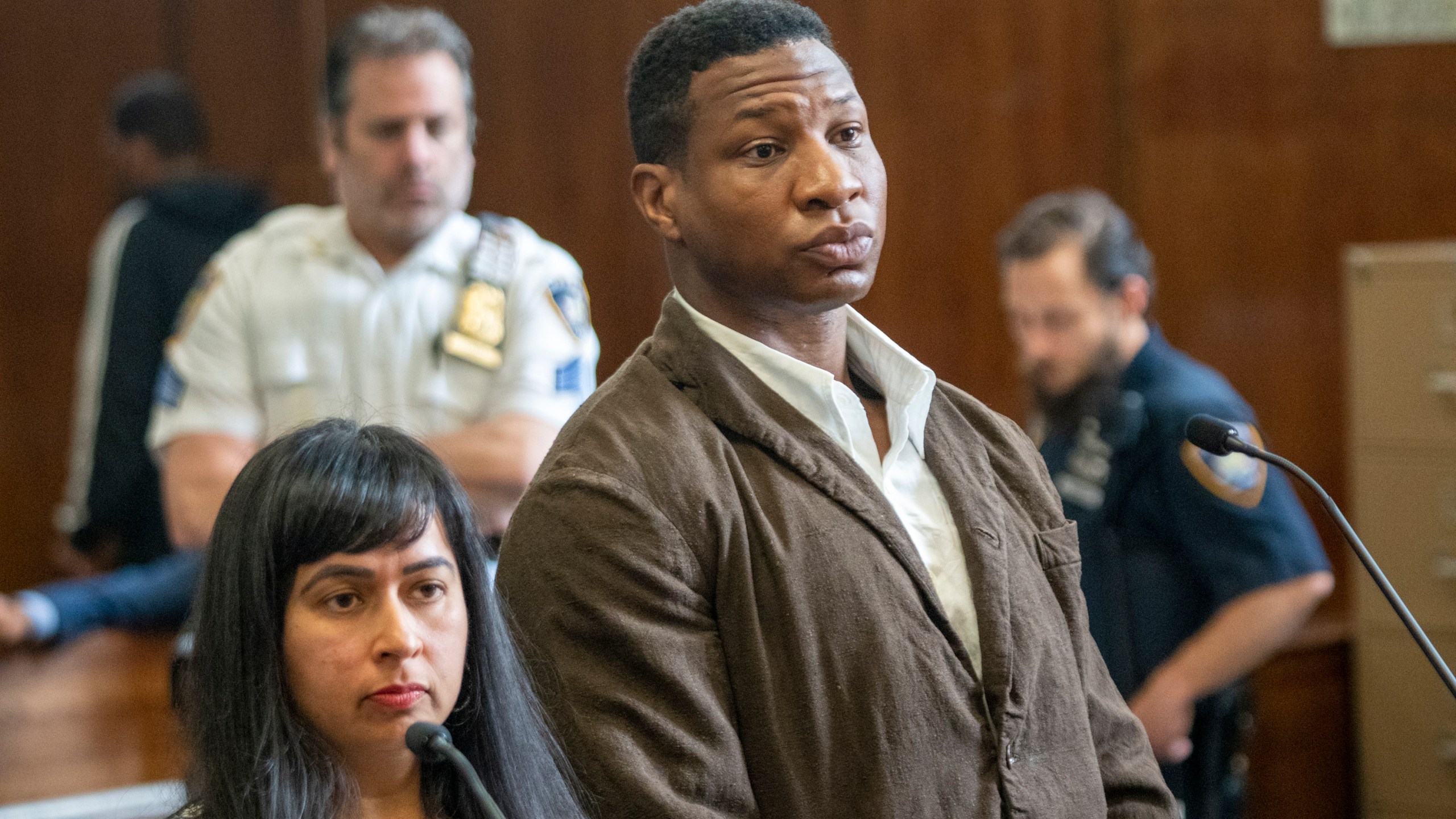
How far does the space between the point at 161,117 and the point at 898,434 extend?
265 cm

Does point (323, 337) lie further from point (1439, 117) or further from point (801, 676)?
point (1439, 117)

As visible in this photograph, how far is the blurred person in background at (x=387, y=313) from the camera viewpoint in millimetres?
2002

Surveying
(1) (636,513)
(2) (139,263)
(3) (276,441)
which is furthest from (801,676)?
(2) (139,263)

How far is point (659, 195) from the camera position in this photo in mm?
1230

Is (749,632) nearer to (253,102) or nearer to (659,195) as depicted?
(659,195)

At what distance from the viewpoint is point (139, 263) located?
122 inches

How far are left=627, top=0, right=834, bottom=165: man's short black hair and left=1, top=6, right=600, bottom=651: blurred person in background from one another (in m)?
0.78

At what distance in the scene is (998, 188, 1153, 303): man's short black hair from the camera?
94.3 inches

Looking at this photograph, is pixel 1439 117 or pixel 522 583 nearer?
pixel 522 583

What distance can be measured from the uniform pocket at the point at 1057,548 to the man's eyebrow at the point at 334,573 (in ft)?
1.89

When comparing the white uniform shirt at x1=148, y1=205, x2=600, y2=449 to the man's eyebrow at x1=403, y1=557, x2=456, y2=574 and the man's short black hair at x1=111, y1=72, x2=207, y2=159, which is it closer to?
the man's eyebrow at x1=403, y1=557, x2=456, y2=574

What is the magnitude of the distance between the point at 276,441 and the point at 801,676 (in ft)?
1.39

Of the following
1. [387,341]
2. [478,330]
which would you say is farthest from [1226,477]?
[387,341]

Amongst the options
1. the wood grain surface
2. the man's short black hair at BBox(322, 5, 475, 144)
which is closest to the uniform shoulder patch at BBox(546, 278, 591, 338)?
the man's short black hair at BBox(322, 5, 475, 144)
